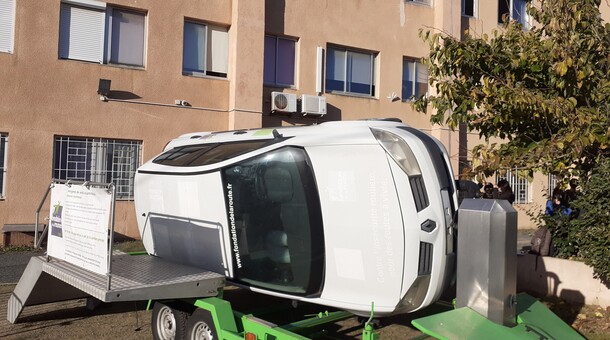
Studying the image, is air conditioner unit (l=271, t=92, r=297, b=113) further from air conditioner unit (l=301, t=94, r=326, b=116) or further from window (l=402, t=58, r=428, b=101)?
window (l=402, t=58, r=428, b=101)

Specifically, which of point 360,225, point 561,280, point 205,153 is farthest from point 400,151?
point 561,280

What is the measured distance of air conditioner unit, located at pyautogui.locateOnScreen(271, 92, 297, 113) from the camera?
13719 mm

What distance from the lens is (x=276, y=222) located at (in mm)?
5082

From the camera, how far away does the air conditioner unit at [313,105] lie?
1402cm

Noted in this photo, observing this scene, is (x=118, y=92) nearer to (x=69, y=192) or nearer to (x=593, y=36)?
(x=69, y=192)

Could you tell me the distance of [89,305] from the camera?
709 centimetres

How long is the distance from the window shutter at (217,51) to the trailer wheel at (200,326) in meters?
9.31

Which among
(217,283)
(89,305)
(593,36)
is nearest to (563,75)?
(593,36)

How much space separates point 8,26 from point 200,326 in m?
9.16

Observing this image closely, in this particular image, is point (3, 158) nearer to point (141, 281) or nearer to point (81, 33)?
point (81, 33)

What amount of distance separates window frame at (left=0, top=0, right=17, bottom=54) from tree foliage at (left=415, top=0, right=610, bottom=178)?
27.7 feet

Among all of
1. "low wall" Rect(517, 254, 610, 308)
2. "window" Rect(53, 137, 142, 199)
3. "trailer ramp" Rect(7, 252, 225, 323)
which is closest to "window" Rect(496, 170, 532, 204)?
"low wall" Rect(517, 254, 610, 308)

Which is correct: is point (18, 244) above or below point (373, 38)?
below

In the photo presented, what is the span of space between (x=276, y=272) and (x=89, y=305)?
3.33m
